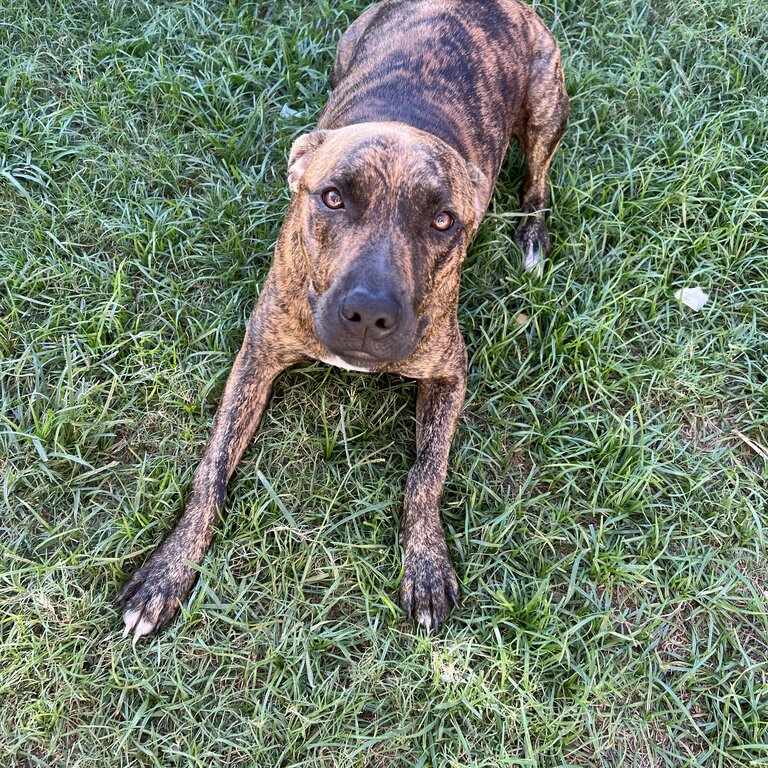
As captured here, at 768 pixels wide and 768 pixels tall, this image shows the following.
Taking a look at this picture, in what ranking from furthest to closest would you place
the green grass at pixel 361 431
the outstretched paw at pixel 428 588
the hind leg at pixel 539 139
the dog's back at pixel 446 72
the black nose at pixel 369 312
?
the hind leg at pixel 539 139 → the dog's back at pixel 446 72 → the outstretched paw at pixel 428 588 → the green grass at pixel 361 431 → the black nose at pixel 369 312

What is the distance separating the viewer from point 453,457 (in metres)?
3.36

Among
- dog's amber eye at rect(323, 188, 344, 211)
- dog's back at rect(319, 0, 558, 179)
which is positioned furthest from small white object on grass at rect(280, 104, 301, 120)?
dog's amber eye at rect(323, 188, 344, 211)

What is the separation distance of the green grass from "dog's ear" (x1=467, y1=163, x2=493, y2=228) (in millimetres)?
790

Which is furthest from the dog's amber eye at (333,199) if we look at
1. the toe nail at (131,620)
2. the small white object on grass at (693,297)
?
the small white object on grass at (693,297)

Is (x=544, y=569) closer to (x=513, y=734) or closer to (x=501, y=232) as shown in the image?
(x=513, y=734)

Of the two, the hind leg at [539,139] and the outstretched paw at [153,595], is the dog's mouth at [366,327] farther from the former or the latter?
the hind leg at [539,139]

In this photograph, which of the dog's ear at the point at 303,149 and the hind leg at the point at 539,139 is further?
the hind leg at the point at 539,139

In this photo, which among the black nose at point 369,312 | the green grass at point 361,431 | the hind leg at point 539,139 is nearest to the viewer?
the black nose at point 369,312

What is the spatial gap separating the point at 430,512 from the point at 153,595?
1173mm

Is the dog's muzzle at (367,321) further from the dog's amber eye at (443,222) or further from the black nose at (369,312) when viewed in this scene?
the dog's amber eye at (443,222)

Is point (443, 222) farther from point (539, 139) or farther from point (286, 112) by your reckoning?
point (286, 112)

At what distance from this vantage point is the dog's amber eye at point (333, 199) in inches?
102

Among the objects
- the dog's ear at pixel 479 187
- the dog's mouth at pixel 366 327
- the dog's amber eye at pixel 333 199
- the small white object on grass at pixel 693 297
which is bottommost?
the small white object on grass at pixel 693 297

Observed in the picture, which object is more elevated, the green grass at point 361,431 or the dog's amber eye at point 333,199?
the dog's amber eye at point 333,199
